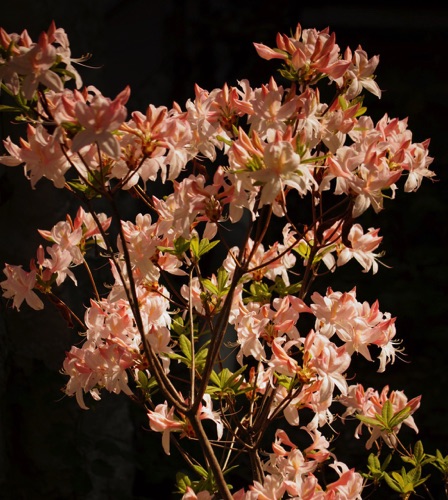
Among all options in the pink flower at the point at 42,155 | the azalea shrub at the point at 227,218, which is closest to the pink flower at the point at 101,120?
the azalea shrub at the point at 227,218

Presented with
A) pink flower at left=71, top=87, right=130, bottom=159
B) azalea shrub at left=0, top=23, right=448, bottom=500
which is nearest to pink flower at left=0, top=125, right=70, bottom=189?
azalea shrub at left=0, top=23, right=448, bottom=500

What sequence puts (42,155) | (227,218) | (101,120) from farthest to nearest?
(227,218) → (42,155) → (101,120)

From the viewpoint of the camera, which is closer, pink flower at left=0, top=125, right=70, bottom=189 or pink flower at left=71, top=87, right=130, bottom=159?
pink flower at left=71, top=87, right=130, bottom=159

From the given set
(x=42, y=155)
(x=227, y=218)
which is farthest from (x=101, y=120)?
(x=227, y=218)

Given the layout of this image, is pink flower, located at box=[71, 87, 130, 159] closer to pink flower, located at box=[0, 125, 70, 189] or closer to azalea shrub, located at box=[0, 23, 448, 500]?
azalea shrub, located at box=[0, 23, 448, 500]

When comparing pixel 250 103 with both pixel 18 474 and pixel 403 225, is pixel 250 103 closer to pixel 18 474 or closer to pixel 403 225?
pixel 403 225

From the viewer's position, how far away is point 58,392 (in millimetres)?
2545

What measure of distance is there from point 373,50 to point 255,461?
1.44 meters

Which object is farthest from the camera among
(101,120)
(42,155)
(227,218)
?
(227,218)

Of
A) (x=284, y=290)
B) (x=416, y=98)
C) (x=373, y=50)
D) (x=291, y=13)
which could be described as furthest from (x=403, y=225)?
(x=284, y=290)

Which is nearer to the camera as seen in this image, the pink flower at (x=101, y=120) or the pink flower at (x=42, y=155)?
the pink flower at (x=101, y=120)

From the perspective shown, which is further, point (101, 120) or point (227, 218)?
point (227, 218)

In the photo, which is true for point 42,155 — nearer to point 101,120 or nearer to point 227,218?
point 101,120

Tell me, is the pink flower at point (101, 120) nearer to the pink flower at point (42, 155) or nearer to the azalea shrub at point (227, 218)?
the azalea shrub at point (227, 218)
